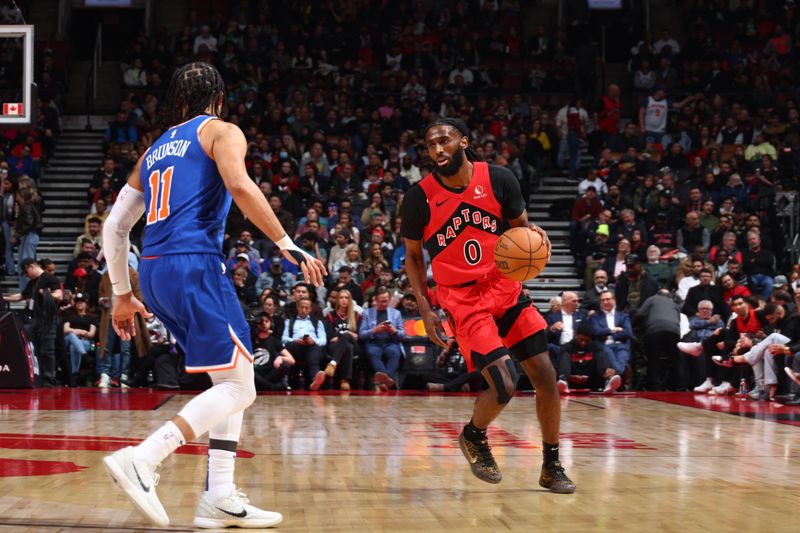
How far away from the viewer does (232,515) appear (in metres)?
4.18

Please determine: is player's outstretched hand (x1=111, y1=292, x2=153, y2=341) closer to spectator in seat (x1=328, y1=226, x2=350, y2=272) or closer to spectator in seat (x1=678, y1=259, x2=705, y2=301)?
spectator in seat (x1=328, y1=226, x2=350, y2=272)

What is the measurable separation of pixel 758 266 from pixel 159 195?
40.0ft

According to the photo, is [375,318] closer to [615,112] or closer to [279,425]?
[279,425]

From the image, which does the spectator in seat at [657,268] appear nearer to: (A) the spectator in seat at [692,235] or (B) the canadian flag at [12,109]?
(A) the spectator in seat at [692,235]

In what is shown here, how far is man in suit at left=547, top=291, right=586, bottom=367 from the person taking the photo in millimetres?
13133

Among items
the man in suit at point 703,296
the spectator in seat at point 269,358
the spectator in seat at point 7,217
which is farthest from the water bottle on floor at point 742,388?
the spectator in seat at point 7,217

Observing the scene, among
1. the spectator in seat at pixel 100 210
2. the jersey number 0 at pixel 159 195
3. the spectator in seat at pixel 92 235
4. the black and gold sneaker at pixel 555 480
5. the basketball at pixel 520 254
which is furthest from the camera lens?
the spectator in seat at pixel 100 210

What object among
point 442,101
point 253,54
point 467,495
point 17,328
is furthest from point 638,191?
point 467,495

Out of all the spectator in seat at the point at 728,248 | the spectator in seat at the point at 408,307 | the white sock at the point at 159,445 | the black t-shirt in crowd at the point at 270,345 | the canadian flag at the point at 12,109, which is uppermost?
the canadian flag at the point at 12,109

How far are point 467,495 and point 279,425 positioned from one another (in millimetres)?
3348

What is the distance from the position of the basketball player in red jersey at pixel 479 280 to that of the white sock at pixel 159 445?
1.67 metres

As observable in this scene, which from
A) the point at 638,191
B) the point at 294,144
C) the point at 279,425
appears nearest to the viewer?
the point at 279,425

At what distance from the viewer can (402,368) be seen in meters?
13.4

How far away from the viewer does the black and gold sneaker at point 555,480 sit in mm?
4965
